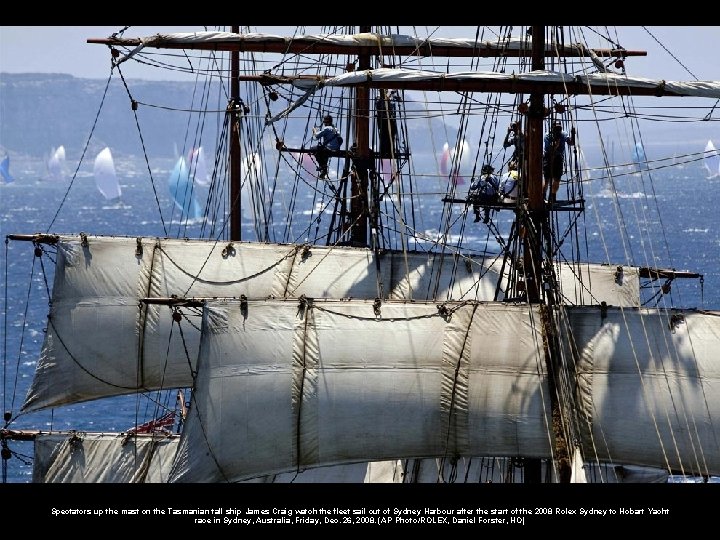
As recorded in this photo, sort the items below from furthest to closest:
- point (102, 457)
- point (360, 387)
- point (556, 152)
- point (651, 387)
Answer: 1. point (102, 457)
2. point (556, 152)
3. point (360, 387)
4. point (651, 387)

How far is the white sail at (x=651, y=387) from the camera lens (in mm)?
28531

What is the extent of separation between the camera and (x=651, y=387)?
28781 mm

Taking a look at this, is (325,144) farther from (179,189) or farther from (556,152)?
(179,189)

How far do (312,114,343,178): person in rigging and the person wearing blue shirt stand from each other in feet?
28.4

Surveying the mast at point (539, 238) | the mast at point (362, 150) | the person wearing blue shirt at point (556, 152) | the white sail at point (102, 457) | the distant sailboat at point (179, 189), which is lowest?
the white sail at point (102, 457)

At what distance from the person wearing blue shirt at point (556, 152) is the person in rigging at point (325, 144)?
341 inches

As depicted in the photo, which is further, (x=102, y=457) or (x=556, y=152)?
(x=102, y=457)

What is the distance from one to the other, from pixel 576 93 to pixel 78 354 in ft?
51.5

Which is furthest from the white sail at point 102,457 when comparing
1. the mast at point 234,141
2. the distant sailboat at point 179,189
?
the distant sailboat at point 179,189

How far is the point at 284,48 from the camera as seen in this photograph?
3897cm

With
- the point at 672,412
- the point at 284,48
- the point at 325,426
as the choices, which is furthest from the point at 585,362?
the point at 284,48

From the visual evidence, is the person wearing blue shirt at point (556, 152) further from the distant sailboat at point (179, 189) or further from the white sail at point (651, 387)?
the distant sailboat at point (179, 189)

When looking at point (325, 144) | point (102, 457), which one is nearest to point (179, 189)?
point (325, 144)

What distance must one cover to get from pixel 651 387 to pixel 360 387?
5905 mm
